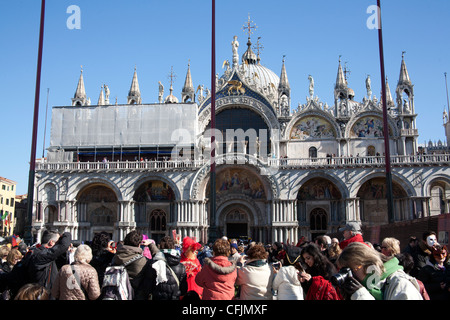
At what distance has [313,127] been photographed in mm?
37562

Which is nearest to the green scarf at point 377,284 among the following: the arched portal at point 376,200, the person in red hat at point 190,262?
the person in red hat at point 190,262

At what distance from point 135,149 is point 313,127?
15254 millimetres

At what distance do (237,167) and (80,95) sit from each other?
16.7 metres

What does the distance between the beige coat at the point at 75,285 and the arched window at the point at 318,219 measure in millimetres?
31049

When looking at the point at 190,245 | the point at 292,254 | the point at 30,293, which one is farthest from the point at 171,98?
the point at 30,293

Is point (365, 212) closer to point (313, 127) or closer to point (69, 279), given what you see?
point (313, 127)

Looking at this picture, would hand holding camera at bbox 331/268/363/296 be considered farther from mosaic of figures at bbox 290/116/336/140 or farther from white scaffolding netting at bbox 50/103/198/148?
white scaffolding netting at bbox 50/103/198/148

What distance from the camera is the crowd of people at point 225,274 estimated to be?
16.7ft

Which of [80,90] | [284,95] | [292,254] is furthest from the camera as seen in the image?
[80,90]

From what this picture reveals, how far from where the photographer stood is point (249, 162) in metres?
35.2

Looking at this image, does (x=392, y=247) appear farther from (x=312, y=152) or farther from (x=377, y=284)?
(x=312, y=152)

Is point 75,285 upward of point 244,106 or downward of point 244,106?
downward

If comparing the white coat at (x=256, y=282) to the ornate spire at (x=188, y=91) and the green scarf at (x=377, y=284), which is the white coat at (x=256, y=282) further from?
the ornate spire at (x=188, y=91)
